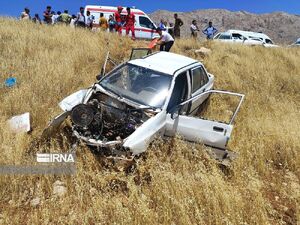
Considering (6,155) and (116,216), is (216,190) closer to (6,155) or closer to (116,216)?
(116,216)

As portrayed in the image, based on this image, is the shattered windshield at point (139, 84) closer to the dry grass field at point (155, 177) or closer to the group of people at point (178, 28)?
the dry grass field at point (155, 177)

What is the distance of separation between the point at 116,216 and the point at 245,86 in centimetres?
869

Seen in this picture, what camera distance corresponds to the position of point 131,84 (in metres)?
6.49

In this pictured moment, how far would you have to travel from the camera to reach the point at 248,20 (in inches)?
2876

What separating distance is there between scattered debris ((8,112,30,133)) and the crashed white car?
2.64ft

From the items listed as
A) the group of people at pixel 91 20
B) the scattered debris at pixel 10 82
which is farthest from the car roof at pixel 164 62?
the group of people at pixel 91 20

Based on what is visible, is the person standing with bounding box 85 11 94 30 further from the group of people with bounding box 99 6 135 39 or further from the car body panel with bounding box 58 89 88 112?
the car body panel with bounding box 58 89 88 112

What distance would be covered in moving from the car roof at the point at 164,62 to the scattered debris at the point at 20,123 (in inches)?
93.9

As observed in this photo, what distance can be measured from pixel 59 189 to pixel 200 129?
2.51 m

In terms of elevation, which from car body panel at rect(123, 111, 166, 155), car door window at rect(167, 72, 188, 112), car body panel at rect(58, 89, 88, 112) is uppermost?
car door window at rect(167, 72, 188, 112)

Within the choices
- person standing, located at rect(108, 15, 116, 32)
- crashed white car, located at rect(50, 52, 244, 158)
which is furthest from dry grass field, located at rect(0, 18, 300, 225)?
person standing, located at rect(108, 15, 116, 32)

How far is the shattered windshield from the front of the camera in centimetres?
610

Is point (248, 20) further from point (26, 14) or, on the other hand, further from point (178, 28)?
point (26, 14)

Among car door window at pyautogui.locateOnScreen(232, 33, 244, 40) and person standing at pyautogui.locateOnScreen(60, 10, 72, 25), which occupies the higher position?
person standing at pyautogui.locateOnScreen(60, 10, 72, 25)
